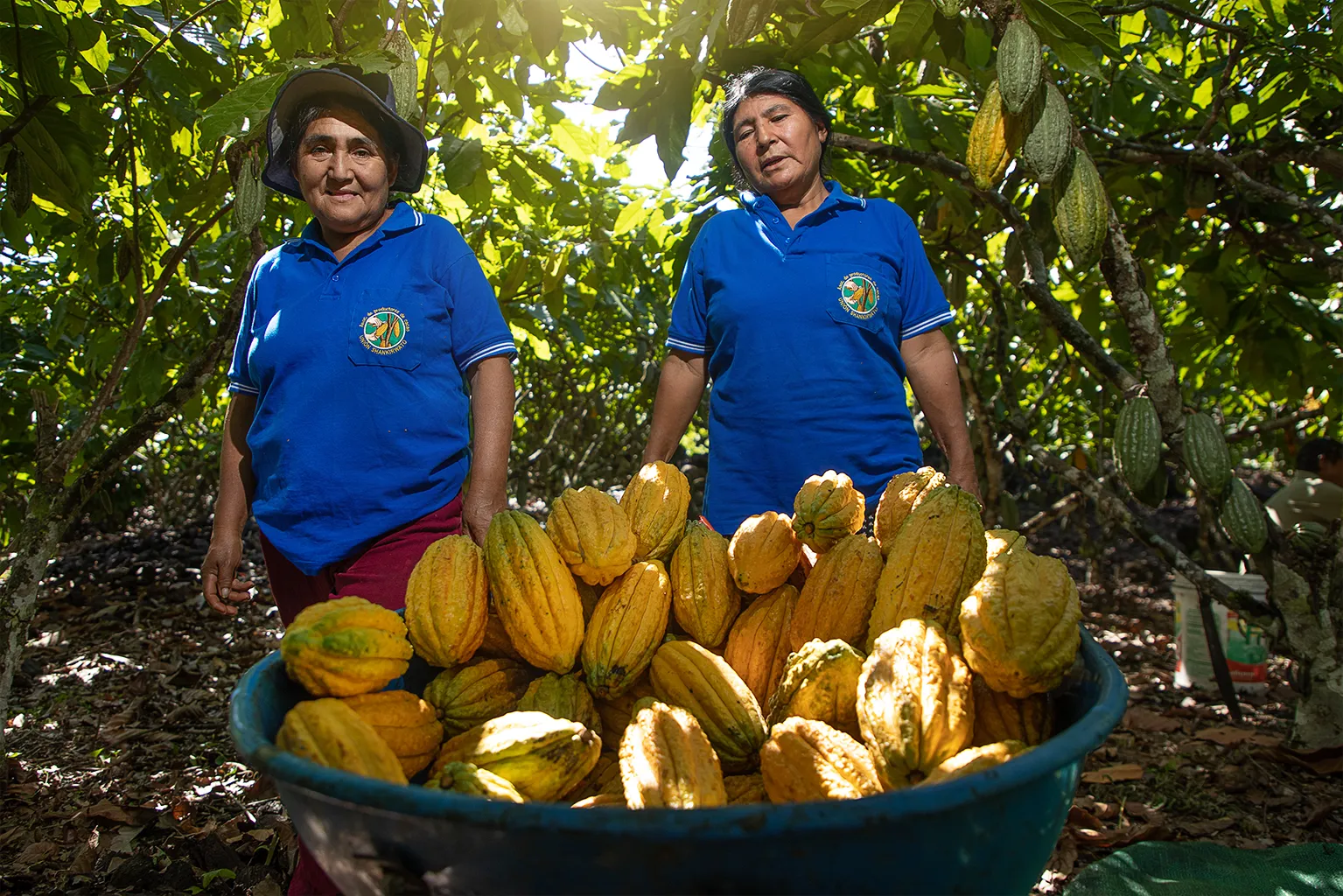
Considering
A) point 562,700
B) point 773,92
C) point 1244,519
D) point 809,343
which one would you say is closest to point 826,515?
point 562,700

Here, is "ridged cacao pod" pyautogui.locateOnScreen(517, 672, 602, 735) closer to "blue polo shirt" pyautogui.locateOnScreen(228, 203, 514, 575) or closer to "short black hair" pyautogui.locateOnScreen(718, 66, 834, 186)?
"blue polo shirt" pyautogui.locateOnScreen(228, 203, 514, 575)

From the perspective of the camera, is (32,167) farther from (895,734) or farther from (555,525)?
(895,734)

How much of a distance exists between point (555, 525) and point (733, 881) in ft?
1.99

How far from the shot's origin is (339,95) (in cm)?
192

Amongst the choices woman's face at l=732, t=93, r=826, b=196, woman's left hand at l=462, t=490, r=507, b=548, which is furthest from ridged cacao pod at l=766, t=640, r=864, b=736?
woman's face at l=732, t=93, r=826, b=196

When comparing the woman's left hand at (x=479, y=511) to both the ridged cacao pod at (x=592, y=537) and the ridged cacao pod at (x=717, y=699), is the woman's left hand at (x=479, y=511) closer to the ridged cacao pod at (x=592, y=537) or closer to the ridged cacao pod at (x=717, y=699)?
the ridged cacao pod at (x=592, y=537)

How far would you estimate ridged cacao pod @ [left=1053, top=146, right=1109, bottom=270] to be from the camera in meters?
1.75

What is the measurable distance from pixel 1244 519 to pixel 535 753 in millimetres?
2019

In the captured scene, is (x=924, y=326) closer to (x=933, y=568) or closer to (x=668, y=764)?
(x=933, y=568)

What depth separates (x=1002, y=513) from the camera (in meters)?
4.81

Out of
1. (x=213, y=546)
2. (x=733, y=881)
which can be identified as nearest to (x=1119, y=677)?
(x=733, y=881)

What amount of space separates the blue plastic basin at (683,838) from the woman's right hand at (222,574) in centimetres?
134

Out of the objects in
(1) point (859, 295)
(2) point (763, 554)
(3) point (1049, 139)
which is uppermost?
(3) point (1049, 139)

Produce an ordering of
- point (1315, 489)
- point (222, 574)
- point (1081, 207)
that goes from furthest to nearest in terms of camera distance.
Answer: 1. point (1315, 489)
2. point (222, 574)
3. point (1081, 207)
